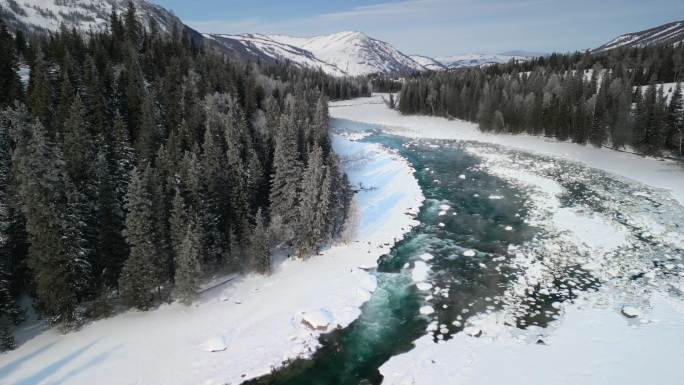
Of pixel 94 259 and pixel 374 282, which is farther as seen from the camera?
pixel 374 282

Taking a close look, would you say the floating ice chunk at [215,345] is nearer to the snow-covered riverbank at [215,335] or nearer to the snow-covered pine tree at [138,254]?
the snow-covered riverbank at [215,335]

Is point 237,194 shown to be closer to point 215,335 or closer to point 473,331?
point 215,335

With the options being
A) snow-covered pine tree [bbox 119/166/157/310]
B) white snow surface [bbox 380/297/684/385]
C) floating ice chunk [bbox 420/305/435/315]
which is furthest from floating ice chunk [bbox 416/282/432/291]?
snow-covered pine tree [bbox 119/166/157/310]

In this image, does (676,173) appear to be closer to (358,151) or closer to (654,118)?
(654,118)

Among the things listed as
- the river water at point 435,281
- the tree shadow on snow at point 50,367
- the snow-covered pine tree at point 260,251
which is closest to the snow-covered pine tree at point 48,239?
the tree shadow on snow at point 50,367

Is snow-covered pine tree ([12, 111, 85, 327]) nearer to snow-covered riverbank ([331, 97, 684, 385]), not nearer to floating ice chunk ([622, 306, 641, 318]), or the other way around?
snow-covered riverbank ([331, 97, 684, 385])

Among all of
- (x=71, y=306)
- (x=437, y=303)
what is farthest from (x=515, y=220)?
(x=71, y=306)
